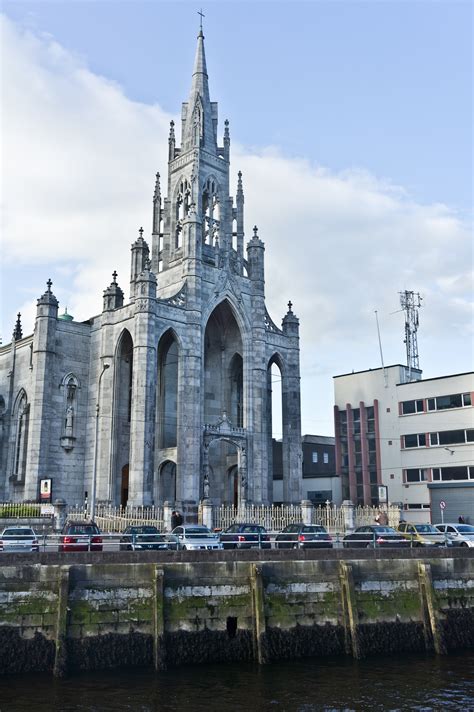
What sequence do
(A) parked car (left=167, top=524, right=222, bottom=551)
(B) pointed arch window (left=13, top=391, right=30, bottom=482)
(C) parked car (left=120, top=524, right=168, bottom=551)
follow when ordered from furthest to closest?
1. (B) pointed arch window (left=13, top=391, right=30, bottom=482)
2. (A) parked car (left=167, top=524, right=222, bottom=551)
3. (C) parked car (left=120, top=524, right=168, bottom=551)

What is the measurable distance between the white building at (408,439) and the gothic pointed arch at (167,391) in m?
20.2

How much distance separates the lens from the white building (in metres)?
57.5

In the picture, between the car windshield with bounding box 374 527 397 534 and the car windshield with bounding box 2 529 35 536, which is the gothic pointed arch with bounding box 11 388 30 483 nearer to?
the car windshield with bounding box 2 529 35 536

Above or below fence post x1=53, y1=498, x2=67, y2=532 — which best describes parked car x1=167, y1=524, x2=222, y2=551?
below

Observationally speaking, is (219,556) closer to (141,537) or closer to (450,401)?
(141,537)

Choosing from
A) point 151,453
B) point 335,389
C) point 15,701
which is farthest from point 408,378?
point 15,701

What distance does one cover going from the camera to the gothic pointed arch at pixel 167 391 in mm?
54781

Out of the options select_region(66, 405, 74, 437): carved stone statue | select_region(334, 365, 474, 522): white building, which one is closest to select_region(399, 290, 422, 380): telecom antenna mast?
select_region(334, 365, 474, 522): white building

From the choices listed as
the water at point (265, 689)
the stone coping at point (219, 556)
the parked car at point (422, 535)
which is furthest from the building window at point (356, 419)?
the water at point (265, 689)

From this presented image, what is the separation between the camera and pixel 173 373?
186ft

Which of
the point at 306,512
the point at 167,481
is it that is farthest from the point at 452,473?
the point at 167,481

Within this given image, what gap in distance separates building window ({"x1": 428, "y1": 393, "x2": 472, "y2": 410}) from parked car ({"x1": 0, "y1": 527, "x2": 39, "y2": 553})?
40484mm

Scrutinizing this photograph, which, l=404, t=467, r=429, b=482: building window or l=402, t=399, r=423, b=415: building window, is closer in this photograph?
l=404, t=467, r=429, b=482: building window

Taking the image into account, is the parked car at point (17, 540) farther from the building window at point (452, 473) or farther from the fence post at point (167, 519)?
the building window at point (452, 473)
